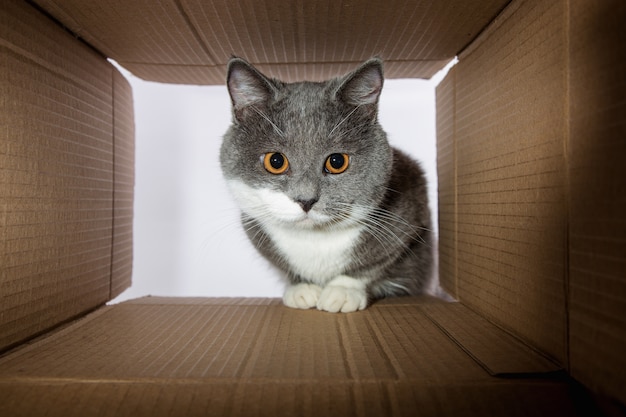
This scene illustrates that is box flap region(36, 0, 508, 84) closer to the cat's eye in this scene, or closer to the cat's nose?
the cat's eye

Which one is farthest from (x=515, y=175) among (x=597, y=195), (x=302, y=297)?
(x=302, y=297)

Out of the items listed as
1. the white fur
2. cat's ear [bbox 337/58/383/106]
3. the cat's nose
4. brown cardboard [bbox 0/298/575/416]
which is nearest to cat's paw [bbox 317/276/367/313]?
the white fur

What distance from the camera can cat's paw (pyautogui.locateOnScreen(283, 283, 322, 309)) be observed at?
1520mm

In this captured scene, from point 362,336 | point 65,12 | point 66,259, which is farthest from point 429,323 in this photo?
point 65,12

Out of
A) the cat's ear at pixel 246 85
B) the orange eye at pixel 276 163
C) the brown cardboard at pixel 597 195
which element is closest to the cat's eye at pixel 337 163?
the orange eye at pixel 276 163

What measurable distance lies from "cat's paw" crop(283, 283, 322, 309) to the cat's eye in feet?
1.31

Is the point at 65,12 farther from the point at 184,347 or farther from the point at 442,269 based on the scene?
the point at 442,269

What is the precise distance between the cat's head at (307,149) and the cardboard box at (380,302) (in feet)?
0.52

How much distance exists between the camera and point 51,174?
1.26m

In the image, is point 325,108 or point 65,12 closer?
point 65,12

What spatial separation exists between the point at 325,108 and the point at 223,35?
38 cm

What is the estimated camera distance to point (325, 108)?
1.49m

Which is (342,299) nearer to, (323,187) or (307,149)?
(323,187)

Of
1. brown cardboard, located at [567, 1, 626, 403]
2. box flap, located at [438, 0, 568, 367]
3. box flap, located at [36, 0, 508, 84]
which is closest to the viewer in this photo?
brown cardboard, located at [567, 1, 626, 403]
